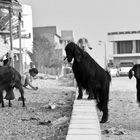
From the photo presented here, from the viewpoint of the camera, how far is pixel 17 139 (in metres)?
7.28

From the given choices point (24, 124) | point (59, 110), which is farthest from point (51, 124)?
point (59, 110)

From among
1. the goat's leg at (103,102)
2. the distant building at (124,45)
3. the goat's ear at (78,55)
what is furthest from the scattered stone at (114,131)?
the distant building at (124,45)

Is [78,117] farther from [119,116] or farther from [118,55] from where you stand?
[118,55]

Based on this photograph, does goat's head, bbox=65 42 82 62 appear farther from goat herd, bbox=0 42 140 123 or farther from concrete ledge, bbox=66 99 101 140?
concrete ledge, bbox=66 99 101 140

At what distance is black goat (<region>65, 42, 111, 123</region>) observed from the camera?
949 cm

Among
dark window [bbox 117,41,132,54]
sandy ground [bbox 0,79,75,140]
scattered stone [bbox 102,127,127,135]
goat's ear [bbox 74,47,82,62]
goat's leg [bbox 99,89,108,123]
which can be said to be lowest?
scattered stone [bbox 102,127,127,135]

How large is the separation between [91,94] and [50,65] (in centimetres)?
6993

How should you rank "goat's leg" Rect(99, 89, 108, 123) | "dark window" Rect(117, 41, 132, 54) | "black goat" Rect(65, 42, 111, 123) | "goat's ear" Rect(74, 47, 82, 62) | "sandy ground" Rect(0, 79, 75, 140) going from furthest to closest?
"dark window" Rect(117, 41, 132, 54)
"goat's leg" Rect(99, 89, 108, 123)
"black goat" Rect(65, 42, 111, 123)
"goat's ear" Rect(74, 47, 82, 62)
"sandy ground" Rect(0, 79, 75, 140)

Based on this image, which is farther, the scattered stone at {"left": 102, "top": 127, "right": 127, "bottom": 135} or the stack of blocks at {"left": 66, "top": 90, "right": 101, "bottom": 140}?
the scattered stone at {"left": 102, "top": 127, "right": 127, "bottom": 135}

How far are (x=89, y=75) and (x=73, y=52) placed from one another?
24.4 inches

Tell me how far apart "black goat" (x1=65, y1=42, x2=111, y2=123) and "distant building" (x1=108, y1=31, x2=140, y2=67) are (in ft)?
296

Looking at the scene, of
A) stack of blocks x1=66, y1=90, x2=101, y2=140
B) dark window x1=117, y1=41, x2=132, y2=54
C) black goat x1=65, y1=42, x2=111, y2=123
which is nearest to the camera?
stack of blocks x1=66, y1=90, x2=101, y2=140

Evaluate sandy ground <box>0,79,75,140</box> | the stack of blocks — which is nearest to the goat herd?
the stack of blocks

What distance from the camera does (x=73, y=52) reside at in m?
9.49
